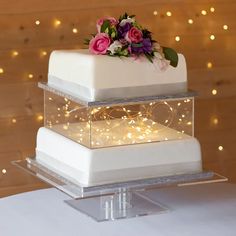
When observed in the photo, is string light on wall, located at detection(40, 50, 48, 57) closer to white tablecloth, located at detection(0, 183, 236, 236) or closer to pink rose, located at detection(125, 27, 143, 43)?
white tablecloth, located at detection(0, 183, 236, 236)

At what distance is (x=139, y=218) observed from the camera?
254cm

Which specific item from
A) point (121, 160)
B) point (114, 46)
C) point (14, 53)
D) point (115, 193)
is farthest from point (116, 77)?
point (14, 53)

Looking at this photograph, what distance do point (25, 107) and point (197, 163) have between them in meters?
1.47

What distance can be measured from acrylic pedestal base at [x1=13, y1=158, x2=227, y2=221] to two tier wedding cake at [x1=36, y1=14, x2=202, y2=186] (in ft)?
0.10

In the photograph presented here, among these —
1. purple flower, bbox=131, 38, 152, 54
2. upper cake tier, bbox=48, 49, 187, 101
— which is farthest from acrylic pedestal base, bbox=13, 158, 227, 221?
purple flower, bbox=131, 38, 152, 54

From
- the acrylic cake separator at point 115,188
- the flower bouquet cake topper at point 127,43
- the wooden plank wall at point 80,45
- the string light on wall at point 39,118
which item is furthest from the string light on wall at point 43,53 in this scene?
the flower bouquet cake topper at point 127,43

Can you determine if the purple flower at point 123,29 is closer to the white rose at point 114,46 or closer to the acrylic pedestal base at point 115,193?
the white rose at point 114,46

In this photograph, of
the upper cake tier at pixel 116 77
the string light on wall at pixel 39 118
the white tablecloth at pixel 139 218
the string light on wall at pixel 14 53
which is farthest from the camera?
the string light on wall at pixel 39 118

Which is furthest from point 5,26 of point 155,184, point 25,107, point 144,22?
point 155,184

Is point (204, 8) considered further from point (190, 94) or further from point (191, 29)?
point (190, 94)

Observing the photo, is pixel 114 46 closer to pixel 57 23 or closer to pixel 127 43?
pixel 127 43

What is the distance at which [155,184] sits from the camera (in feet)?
8.34

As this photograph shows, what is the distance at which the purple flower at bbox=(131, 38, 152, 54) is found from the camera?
257 cm

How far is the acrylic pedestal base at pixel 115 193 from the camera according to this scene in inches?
98.0
